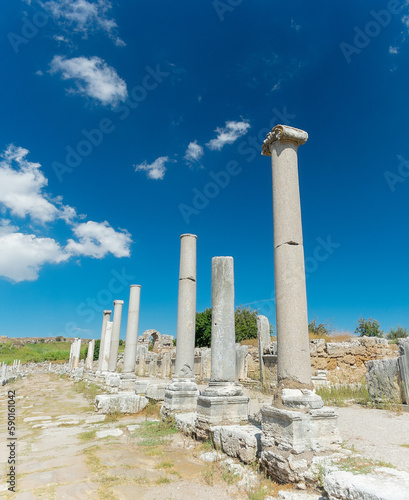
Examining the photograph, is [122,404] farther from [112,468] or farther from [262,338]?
[262,338]

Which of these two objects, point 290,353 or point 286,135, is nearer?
point 290,353

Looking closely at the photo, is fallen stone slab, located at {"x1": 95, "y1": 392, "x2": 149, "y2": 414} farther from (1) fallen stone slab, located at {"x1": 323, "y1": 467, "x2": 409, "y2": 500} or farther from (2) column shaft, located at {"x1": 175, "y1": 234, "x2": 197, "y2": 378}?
(1) fallen stone slab, located at {"x1": 323, "y1": 467, "x2": 409, "y2": 500}

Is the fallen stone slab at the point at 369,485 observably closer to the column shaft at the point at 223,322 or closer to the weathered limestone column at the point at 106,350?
the column shaft at the point at 223,322

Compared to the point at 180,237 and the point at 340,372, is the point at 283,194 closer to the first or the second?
the point at 180,237

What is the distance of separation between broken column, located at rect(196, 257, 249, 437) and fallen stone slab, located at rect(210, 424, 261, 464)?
0.49 metres

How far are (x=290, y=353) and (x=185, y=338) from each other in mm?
4579

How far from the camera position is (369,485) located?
2.64m

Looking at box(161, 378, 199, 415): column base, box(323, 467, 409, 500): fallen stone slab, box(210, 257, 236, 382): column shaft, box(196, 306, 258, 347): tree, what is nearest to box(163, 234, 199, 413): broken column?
box(161, 378, 199, 415): column base

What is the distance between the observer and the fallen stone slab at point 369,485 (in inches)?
96.9

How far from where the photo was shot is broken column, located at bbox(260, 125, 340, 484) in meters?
3.88

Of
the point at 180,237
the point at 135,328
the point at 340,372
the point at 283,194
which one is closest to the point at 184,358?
the point at 180,237

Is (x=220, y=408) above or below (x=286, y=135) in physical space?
below

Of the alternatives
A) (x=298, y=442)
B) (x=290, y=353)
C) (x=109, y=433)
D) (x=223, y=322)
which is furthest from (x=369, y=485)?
(x=109, y=433)

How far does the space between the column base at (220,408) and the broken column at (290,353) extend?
172 centimetres
